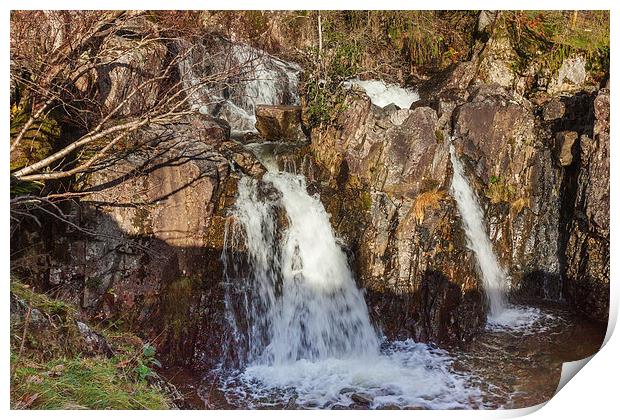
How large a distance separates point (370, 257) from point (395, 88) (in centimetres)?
290

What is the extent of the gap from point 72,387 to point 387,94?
5.40 metres

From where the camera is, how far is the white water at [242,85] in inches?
221

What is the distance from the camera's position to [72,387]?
94.0 inches

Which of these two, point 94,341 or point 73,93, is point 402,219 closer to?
point 94,341

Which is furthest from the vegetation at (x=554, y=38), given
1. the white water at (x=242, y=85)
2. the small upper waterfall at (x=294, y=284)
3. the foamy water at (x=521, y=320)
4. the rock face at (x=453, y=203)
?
the small upper waterfall at (x=294, y=284)

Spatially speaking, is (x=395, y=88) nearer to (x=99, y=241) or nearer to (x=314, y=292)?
(x=314, y=292)

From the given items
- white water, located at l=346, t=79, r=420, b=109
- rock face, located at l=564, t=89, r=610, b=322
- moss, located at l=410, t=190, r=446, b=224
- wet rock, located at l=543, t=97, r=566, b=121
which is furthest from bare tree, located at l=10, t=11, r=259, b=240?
wet rock, located at l=543, t=97, r=566, b=121

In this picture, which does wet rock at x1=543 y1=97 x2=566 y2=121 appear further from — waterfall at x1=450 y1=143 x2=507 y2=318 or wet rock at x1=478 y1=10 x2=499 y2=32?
wet rock at x1=478 y1=10 x2=499 y2=32

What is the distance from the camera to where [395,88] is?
6711 mm

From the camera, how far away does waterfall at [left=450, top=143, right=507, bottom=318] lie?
5.45 m

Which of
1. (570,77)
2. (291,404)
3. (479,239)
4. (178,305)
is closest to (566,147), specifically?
(570,77)

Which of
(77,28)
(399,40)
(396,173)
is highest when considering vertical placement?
(399,40)

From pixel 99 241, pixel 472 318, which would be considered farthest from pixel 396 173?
pixel 99 241
